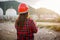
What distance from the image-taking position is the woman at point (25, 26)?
5.90 feet

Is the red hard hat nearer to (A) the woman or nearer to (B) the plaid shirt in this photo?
(A) the woman

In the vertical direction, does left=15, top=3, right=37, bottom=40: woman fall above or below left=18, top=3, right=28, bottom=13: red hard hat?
below

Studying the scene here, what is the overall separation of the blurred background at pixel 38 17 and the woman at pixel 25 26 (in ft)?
0.18

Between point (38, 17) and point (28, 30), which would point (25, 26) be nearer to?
point (28, 30)

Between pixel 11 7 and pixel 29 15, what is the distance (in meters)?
0.26

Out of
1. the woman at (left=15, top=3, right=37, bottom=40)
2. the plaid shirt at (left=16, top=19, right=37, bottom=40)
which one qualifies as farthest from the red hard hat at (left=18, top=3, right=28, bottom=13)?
the plaid shirt at (left=16, top=19, right=37, bottom=40)

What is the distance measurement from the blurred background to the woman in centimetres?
5

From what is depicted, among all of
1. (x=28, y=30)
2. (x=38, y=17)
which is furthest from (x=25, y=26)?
(x=38, y=17)

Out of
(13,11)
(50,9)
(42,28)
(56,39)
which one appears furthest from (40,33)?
(13,11)

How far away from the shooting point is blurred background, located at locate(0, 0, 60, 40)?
181cm

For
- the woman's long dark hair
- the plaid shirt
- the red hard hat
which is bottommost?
the plaid shirt

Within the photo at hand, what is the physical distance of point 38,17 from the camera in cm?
184

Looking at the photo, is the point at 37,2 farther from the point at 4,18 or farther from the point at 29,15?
the point at 4,18

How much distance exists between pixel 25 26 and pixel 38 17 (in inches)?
7.7
